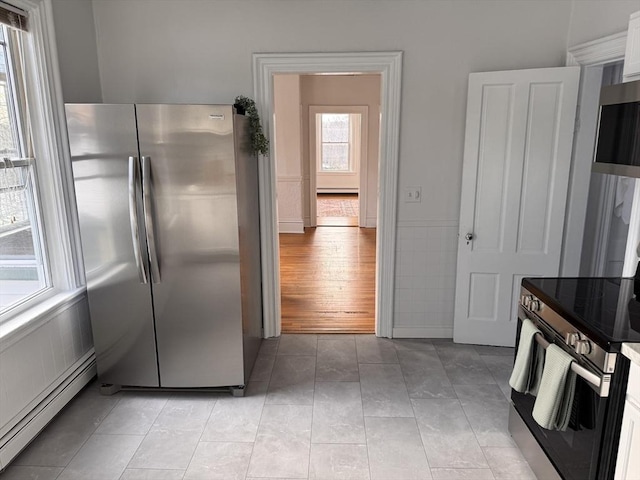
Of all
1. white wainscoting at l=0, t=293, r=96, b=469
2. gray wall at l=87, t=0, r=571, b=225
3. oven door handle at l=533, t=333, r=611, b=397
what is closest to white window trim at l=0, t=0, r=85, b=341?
white wainscoting at l=0, t=293, r=96, b=469

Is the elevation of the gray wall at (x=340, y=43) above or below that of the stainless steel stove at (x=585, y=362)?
above

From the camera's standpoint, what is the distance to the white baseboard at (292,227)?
7.85 meters

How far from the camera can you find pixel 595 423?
5.54ft

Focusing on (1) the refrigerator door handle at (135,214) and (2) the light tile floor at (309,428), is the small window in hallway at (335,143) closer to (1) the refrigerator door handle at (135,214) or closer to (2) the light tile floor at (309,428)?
(2) the light tile floor at (309,428)

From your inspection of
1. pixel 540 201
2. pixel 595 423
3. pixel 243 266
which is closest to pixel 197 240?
pixel 243 266

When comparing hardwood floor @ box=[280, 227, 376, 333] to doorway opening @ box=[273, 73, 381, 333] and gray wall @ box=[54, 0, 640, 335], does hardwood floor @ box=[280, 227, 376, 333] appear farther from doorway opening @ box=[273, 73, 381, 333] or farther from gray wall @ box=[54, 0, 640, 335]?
gray wall @ box=[54, 0, 640, 335]

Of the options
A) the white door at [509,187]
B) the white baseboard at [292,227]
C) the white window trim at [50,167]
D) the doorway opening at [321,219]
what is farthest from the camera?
the white baseboard at [292,227]

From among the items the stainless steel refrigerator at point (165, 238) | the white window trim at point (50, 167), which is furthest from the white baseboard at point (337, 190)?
the white window trim at point (50, 167)

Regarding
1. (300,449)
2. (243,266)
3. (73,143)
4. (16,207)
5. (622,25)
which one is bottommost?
(300,449)

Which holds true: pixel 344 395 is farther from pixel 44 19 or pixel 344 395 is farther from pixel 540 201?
pixel 44 19

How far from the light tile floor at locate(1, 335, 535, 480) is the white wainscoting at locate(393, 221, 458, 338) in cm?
36

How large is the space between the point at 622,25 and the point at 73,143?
3255mm

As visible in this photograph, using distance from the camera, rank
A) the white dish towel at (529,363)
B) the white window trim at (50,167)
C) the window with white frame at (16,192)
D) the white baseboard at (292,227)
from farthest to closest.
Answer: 1. the white baseboard at (292,227)
2. the white window trim at (50,167)
3. the window with white frame at (16,192)
4. the white dish towel at (529,363)

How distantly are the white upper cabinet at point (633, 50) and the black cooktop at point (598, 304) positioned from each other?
1014 mm
